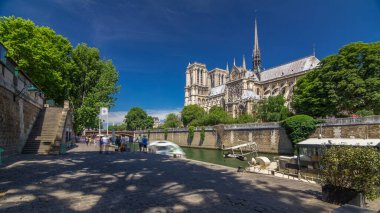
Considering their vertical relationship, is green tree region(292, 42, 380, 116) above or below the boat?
above

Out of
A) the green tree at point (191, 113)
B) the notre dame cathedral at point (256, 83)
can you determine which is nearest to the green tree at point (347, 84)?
the notre dame cathedral at point (256, 83)

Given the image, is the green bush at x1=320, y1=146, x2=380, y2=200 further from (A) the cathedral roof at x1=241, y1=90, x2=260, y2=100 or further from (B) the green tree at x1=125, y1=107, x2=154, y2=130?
(B) the green tree at x1=125, y1=107, x2=154, y2=130

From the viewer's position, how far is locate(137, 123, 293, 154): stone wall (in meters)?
39.4

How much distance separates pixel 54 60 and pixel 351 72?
39.5m

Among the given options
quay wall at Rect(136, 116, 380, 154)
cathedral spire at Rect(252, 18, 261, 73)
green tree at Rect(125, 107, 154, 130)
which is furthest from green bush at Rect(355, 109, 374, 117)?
green tree at Rect(125, 107, 154, 130)

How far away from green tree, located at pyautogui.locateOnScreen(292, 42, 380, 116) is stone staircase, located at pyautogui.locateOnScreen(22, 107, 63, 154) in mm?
35789

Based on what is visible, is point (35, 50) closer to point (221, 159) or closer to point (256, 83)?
point (221, 159)

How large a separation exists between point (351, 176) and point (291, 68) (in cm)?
9140

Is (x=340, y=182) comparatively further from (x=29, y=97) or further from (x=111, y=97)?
(x=111, y=97)

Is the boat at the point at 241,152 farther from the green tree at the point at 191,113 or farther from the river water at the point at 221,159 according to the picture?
the green tree at the point at 191,113

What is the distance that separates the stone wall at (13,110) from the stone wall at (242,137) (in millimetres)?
27299

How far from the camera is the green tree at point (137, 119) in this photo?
384 feet

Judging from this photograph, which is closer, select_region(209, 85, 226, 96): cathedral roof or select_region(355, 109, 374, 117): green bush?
select_region(355, 109, 374, 117): green bush

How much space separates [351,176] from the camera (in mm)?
6254
